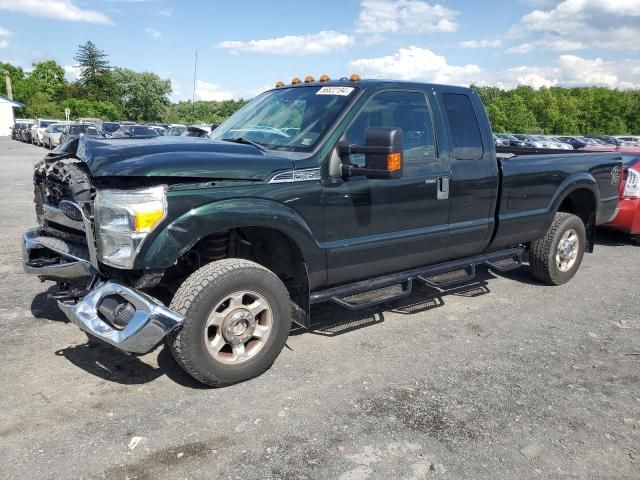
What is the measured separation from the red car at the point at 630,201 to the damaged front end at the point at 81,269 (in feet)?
23.0

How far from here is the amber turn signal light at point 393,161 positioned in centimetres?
354

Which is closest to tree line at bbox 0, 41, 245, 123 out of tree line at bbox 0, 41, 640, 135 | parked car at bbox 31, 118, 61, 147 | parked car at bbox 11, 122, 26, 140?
tree line at bbox 0, 41, 640, 135

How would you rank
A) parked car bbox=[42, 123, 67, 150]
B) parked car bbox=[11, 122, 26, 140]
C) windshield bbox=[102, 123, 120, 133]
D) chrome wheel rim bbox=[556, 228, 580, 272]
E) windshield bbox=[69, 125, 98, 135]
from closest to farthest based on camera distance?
1. chrome wheel rim bbox=[556, 228, 580, 272]
2. windshield bbox=[69, 125, 98, 135]
3. windshield bbox=[102, 123, 120, 133]
4. parked car bbox=[42, 123, 67, 150]
5. parked car bbox=[11, 122, 26, 140]

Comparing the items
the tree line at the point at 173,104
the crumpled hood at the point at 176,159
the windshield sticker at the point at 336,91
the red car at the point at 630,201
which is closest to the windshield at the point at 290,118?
the windshield sticker at the point at 336,91

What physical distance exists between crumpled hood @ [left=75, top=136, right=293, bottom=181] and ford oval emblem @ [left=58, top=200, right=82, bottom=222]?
0.99 feet

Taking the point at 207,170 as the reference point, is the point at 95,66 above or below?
above

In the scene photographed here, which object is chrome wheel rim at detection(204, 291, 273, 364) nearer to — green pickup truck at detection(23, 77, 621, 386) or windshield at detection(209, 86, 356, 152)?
green pickup truck at detection(23, 77, 621, 386)

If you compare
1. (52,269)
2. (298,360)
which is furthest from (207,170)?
(298,360)

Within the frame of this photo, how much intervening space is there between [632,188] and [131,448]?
7.56 meters

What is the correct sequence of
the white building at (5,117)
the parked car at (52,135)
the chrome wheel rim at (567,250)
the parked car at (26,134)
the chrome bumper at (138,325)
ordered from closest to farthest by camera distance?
the chrome bumper at (138,325), the chrome wheel rim at (567,250), the parked car at (52,135), the parked car at (26,134), the white building at (5,117)

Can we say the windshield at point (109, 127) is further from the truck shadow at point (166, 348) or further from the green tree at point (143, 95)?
the green tree at point (143, 95)

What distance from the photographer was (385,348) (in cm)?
429

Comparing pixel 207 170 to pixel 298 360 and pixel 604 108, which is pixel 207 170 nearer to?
pixel 298 360

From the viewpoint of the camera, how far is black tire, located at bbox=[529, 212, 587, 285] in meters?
5.88
